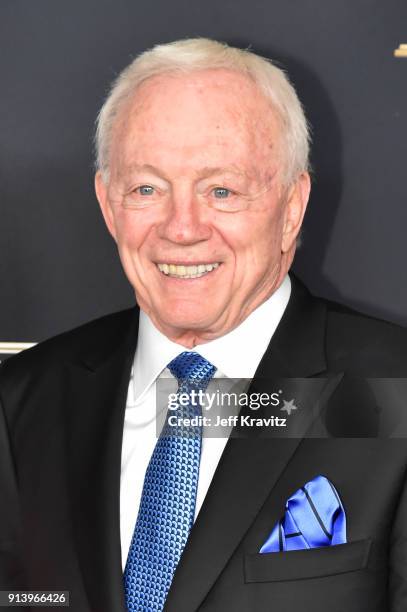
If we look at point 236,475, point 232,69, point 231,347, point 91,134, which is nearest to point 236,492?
point 236,475

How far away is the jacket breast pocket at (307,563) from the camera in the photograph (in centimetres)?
163

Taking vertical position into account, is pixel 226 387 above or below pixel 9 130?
below

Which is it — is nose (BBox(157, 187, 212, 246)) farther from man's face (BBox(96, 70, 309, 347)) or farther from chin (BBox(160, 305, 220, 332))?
chin (BBox(160, 305, 220, 332))

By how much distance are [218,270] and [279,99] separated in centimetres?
29

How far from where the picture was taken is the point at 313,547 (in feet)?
5.39

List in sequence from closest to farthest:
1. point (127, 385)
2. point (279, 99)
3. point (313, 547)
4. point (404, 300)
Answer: point (313, 547), point (279, 99), point (127, 385), point (404, 300)

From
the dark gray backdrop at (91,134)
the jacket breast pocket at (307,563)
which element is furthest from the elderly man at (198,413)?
the dark gray backdrop at (91,134)

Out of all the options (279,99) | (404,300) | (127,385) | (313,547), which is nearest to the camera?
(313,547)

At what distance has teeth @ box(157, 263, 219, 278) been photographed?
1.75m

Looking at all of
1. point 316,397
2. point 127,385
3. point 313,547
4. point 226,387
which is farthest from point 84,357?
point 313,547

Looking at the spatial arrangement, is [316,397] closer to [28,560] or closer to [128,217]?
[128,217]

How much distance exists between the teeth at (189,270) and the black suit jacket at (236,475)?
17 cm

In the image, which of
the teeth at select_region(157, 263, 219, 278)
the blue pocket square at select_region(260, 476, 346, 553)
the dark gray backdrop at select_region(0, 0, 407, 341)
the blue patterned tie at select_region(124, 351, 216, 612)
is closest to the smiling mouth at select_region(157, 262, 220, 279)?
the teeth at select_region(157, 263, 219, 278)

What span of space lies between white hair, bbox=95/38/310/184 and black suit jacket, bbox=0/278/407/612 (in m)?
0.25
